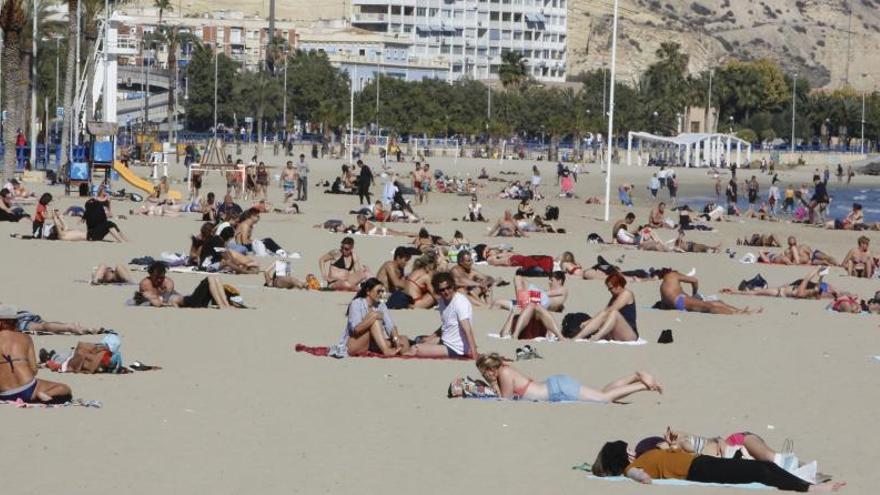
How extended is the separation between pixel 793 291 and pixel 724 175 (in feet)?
225

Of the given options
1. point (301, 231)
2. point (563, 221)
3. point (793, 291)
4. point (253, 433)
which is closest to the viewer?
point (253, 433)

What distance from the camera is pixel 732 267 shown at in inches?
1069

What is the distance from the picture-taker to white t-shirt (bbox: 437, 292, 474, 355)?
1462cm

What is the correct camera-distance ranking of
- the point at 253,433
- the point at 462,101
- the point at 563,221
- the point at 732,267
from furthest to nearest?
the point at 462,101, the point at 563,221, the point at 732,267, the point at 253,433

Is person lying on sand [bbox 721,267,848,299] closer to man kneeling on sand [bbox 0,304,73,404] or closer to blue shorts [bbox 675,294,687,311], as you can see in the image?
blue shorts [bbox 675,294,687,311]

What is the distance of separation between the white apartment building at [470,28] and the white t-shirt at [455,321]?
13877 centimetres

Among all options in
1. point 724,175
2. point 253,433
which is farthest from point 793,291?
point 724,175

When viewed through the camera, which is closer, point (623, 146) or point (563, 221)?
point (563, 221)

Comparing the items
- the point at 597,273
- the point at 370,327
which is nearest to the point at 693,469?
the point at 370,327

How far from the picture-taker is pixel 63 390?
39.0 ft

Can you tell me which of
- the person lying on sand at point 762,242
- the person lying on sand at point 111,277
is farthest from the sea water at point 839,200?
the person lying on sand at point 111,277

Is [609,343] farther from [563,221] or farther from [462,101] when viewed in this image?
[462,101]

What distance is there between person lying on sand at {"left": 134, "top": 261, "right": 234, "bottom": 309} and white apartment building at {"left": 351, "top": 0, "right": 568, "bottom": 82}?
13555cm

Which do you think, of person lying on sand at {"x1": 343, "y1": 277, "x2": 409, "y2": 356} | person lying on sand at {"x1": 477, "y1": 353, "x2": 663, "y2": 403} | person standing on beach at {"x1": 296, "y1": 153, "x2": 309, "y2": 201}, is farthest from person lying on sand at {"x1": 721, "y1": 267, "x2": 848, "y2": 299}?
person standing on beach at {"x1": 296, "y1": 153, "x2": 309, "y2": 201}
